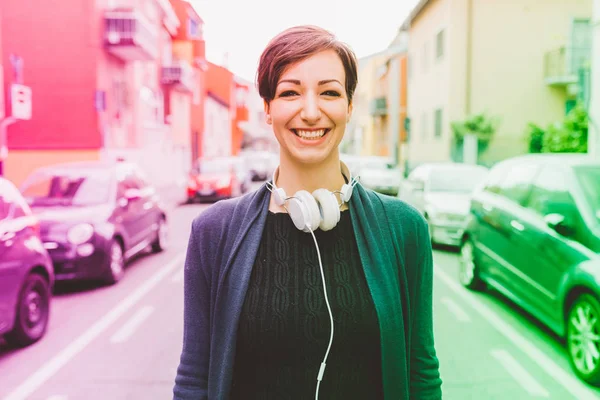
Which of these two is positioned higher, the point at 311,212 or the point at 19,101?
the point at 19,101

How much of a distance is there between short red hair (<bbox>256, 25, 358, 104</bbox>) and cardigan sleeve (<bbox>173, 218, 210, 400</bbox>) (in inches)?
19.1

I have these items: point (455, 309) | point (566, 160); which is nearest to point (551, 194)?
point (566, 160)

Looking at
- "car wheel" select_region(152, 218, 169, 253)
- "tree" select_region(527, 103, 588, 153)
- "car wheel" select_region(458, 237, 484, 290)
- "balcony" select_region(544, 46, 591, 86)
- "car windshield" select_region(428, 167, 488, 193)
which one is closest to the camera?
"car wheel" select_region(458, 237, 484, 290)

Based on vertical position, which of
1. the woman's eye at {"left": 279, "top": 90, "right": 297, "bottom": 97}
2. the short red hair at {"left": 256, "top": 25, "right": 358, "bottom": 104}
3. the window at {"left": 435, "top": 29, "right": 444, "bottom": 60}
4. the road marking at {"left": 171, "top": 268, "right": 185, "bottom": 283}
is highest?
the window at {"left": 435, "top": 29, "right": 444, "bottom": 60}

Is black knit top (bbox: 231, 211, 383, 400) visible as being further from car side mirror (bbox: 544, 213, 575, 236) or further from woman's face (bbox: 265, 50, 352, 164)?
car side mirror (bbox: 544, 213, 575, 236)

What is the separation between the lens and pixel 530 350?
5.68 m

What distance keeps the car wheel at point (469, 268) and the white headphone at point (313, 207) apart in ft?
21.7

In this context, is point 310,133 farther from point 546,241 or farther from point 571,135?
point 571,135

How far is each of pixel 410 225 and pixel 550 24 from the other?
2608cm

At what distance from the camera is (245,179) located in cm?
2700

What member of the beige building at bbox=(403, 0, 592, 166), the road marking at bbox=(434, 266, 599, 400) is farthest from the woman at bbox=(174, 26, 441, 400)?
the beige building at bbox=(403, 0, 592, 166)

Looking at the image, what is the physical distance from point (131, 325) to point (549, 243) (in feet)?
13.9

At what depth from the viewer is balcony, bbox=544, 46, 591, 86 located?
24.6 meters

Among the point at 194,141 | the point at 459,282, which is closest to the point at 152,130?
the point at 194,141
